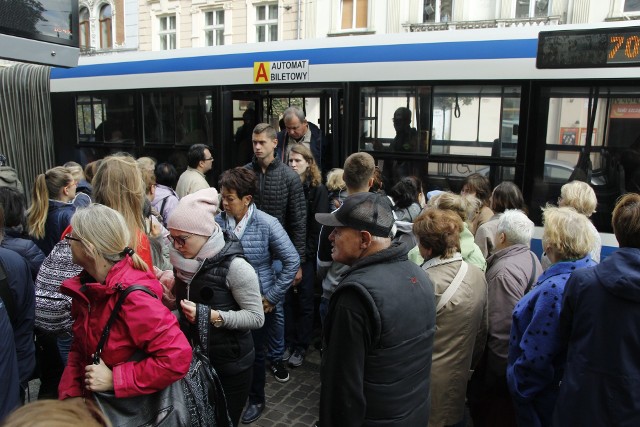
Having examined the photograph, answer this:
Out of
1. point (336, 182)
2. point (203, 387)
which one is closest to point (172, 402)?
point (203, 387)

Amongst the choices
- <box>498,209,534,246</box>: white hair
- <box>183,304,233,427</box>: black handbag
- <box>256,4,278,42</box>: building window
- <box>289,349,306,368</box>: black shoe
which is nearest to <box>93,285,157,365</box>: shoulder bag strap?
<box>183,304,233,427</box>: black handbag

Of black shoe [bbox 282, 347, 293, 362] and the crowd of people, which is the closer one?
the crowd of people

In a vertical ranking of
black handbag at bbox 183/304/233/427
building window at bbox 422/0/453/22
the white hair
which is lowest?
black handbag at bbox 183/304/233/427

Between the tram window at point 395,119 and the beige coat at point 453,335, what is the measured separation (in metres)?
2.70

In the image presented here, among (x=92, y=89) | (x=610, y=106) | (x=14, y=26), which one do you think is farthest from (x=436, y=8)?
(x=14, y=26)

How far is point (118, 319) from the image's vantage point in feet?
6.93

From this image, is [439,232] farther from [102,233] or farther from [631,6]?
[631,6]

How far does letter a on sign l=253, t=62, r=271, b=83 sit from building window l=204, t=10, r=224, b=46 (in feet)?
62.4

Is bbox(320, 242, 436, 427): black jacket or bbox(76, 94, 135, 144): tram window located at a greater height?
bbox(76, 94, 135, 144): tram window

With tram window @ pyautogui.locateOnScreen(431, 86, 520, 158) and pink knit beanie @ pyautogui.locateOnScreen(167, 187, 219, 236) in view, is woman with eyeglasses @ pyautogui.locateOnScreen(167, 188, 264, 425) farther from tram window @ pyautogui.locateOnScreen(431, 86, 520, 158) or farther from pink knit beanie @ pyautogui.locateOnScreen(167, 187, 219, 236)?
tram window @ pyautogui.locateOnScreen(431, 86, 520, 158)

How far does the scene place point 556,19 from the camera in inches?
696

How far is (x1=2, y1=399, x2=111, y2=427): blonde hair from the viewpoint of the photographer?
1.16 metres

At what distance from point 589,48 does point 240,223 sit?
142 inches

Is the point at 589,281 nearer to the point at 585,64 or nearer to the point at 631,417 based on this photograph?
the point at 631,417
